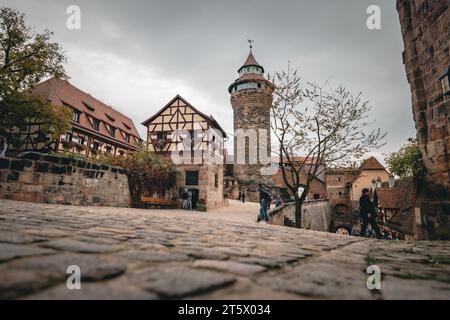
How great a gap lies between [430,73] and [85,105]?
23.3 metres

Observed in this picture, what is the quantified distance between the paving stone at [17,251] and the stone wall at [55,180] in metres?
7.08

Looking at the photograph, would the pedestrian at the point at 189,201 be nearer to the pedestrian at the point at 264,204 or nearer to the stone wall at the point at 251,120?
the pedestrian at the point at 264,204

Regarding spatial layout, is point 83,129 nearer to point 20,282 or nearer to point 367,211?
point 367,211

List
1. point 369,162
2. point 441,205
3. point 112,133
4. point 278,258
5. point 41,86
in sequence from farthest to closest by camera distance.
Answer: point 369,162 < point 112,133 < point 41,86 < point 441,205 < point 278,258

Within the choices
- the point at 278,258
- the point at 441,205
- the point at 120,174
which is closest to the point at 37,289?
the point at 278,258

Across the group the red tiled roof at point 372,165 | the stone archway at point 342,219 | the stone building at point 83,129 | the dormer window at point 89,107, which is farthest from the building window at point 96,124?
the red tiled roof at point 372,165

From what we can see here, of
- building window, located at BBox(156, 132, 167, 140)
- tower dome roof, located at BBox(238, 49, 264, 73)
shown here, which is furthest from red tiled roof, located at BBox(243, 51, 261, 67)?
building window, located at BBox(156, 132, 167, 140)

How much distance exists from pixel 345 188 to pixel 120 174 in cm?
3265

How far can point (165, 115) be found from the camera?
19.2 metres

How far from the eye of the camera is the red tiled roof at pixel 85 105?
1810 cm

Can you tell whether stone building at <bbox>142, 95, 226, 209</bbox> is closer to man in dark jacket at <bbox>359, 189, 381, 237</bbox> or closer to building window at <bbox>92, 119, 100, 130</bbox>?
building window at <bbox>92, 119, 100, 130</bbox>

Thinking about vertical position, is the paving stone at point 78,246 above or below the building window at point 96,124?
below

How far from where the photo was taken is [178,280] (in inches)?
40.1
